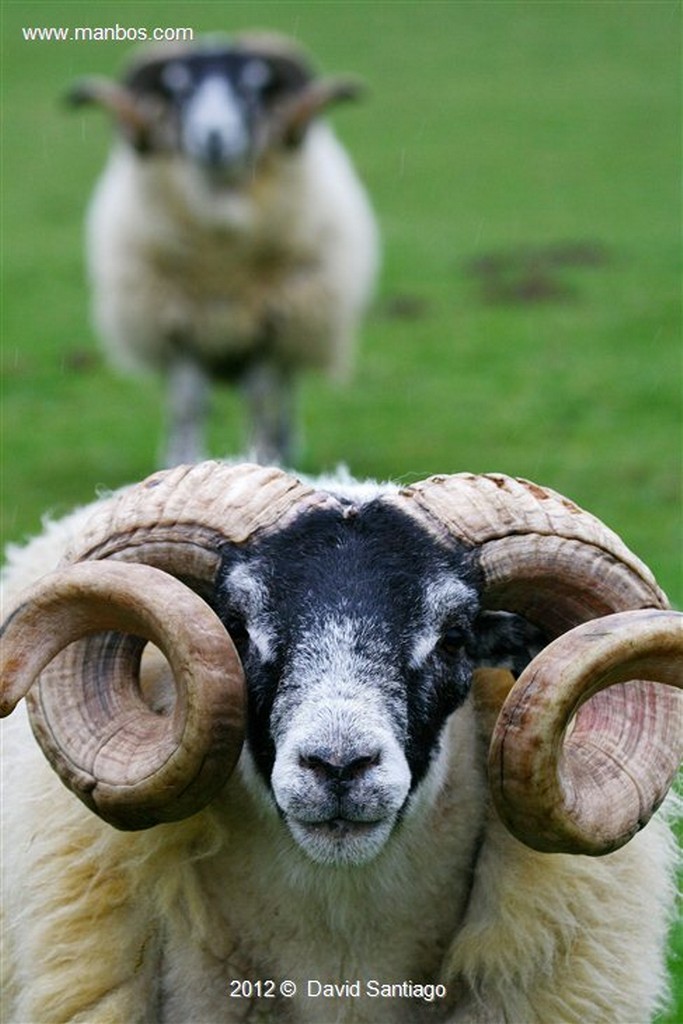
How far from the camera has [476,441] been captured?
12.7 meters

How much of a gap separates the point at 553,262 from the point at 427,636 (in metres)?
16.0

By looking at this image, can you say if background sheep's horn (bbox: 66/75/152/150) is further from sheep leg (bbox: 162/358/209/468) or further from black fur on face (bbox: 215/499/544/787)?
black fur on face (bbox: 215/499/544/787)

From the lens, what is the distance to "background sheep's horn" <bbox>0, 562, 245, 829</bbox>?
3480 millimetres

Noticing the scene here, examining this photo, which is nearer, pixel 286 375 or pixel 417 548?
pixel 417 548

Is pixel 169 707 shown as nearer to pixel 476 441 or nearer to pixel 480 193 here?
pixel 476 441

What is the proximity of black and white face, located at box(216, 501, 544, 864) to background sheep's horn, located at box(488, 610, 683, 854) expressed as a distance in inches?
8.9

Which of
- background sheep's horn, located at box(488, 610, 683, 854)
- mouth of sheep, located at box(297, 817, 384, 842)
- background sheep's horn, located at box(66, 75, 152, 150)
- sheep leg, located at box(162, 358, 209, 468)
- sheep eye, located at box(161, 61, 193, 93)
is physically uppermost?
sheep eye, located at box(161, 61, 193, 93)

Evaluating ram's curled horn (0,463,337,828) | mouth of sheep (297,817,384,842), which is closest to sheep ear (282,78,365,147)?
ram's curled horn (0,463,337,828)

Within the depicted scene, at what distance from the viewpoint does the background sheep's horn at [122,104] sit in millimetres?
12414

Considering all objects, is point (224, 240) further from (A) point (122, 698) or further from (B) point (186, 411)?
(A) point (122, 698)

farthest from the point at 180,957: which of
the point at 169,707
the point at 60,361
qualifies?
the point at 60,361

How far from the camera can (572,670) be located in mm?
3365

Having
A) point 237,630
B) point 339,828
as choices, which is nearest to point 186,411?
point 237,630

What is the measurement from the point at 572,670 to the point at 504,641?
0.50m
